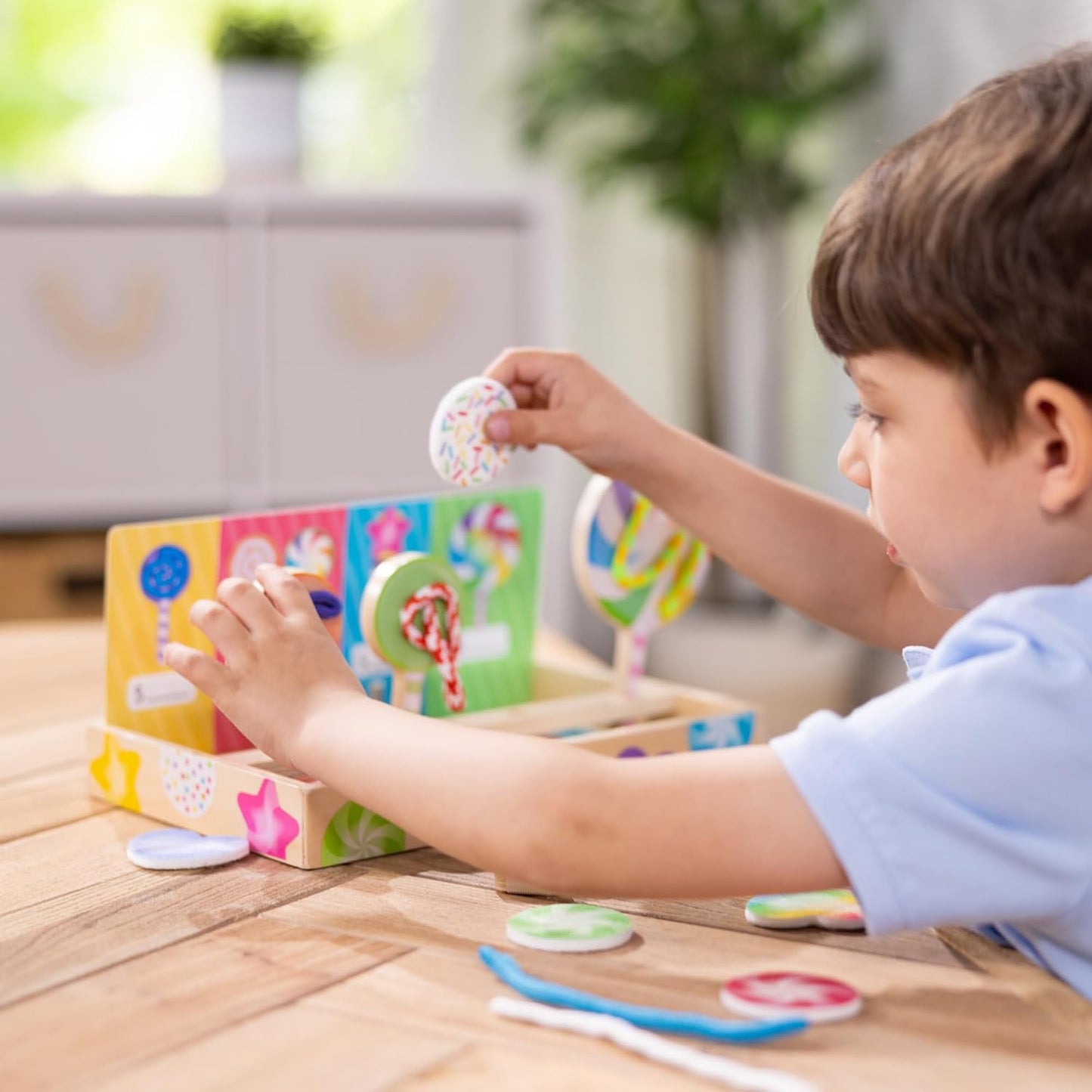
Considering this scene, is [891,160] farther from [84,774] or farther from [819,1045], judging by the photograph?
[84,774]

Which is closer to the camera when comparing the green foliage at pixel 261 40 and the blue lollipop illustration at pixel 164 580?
the blue lollipop illustration at pixel 164 580

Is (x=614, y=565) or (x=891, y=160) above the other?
(x=891, y=160)

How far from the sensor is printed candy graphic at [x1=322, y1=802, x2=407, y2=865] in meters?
0.80

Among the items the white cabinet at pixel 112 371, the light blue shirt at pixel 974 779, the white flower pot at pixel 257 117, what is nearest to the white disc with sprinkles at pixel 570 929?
the light blue shirt at pixel 974 779

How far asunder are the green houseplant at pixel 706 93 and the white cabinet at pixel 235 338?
0.85ft

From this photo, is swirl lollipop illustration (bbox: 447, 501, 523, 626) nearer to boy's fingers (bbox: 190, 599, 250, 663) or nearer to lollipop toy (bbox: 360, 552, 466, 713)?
lollipop toy (bbox: 360, 552, 466, 713)

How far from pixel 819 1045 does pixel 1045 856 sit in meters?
0.13

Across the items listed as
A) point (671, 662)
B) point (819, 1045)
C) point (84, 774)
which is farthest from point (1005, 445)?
point (671, 662)

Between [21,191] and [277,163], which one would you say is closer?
[21,191]

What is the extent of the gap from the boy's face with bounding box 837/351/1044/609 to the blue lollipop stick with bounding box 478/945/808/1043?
0.23 metres

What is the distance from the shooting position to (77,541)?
2711mm

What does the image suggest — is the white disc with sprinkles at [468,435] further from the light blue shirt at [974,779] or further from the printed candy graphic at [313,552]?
the light blue shirt at [974,779]

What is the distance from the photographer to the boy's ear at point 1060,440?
63cm

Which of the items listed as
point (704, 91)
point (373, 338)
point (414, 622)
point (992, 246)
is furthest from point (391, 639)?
point (704, 91)
